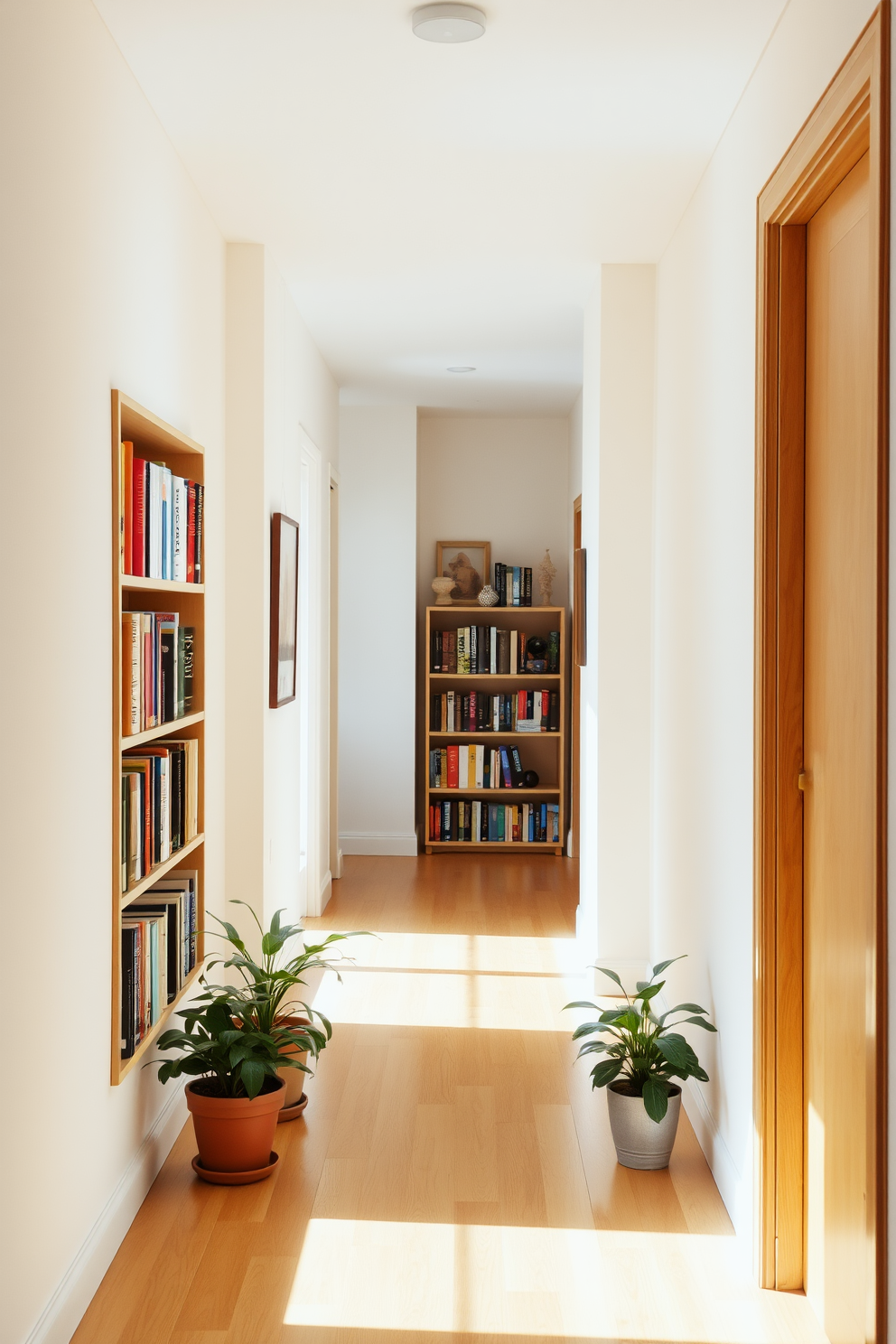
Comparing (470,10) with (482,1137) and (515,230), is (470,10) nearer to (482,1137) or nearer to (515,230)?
(515,230)

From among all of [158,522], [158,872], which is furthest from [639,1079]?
[158,522]

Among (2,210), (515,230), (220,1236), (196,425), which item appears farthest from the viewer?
(515,230)

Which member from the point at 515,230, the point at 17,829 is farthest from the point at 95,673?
the point at 515,230

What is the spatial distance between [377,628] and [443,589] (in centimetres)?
49

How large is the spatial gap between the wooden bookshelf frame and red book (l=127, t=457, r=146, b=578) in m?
4.39

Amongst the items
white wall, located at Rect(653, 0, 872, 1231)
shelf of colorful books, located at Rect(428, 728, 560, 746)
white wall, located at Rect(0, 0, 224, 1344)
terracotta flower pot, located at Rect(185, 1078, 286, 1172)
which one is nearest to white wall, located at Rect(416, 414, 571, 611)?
shelf of colorful books, located at Rect(428, 728, 560, 746)

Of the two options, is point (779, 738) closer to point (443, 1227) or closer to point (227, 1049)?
point (443, 1227)

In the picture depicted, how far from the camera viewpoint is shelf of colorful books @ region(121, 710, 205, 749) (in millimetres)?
2516

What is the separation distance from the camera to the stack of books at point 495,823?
275 inches

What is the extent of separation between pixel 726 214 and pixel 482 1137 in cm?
240

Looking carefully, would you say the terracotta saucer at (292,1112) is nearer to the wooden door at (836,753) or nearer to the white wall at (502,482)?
the wooden door at (836,753)

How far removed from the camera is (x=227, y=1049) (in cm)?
276

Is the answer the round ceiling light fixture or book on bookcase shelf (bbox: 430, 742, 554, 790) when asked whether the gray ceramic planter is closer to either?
the round ceiling light fixture

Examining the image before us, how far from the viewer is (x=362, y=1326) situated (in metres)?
2.21
